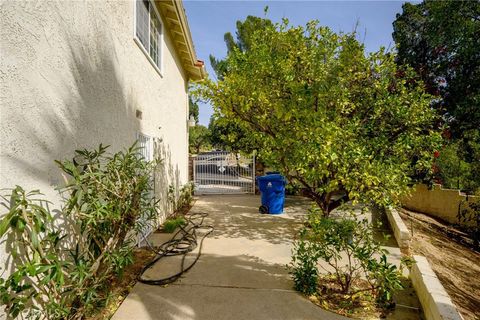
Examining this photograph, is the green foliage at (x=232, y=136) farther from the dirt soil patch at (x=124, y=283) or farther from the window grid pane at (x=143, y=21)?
the dirt soil patch at (x=124, y=283)

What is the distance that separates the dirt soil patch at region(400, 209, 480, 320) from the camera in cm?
499

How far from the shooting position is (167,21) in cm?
886

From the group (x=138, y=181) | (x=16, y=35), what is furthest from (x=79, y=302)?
(x=16, y=35)

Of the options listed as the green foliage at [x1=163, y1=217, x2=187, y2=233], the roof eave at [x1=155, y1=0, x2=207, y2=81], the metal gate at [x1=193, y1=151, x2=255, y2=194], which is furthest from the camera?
the metal gate at [x1=193, y1=151, x2=255, y2=194]

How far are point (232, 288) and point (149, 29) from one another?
22.2 feet

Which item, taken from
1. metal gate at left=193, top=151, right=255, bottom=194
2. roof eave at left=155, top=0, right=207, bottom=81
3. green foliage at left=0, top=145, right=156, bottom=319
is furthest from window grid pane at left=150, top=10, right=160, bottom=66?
metal gate at left=193, top=151, right=255, bottom=194

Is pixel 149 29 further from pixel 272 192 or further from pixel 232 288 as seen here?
pixel 232 288

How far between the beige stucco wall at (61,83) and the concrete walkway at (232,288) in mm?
2100

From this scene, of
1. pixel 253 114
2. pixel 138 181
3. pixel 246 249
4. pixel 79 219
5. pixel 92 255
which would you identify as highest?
pixel 253 114

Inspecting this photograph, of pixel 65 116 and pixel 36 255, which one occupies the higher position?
pixel 65 116

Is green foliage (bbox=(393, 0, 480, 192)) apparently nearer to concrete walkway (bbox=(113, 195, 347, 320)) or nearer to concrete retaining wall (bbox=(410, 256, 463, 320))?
concrete retaining wall (bbox=(410, 256, 463, 320))

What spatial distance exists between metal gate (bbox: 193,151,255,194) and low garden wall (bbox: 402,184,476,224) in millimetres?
7717

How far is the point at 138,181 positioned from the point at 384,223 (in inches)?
303

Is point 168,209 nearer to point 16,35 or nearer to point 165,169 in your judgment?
A: point 165,169
